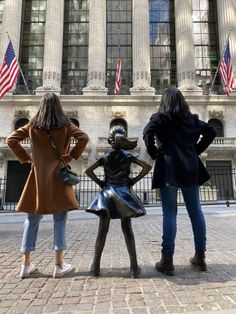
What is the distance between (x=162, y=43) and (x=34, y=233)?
30.1 meters

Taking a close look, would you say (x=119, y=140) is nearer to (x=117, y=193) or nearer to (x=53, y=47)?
(x=117, y=193)

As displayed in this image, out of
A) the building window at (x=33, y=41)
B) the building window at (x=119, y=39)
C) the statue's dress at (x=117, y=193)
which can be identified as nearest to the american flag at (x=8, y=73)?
the building window at (x=33, y=41)

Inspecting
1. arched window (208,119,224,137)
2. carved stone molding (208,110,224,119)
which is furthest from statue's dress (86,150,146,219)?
arched window (208,119,224,137)

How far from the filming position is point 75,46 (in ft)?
99.2

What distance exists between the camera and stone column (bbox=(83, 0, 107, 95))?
27516 mm

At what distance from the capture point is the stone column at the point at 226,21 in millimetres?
28203

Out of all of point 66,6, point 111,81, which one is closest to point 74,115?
point 111,81

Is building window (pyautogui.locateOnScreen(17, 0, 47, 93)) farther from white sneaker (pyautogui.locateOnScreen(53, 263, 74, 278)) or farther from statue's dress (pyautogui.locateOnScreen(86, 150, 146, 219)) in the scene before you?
white sneaker (pyautogui.locateOnScreen(53, 263, 74, 278))

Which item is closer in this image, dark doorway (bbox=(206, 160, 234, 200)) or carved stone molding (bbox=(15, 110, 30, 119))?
dark doorway (bbox=(206, 160, 234, 200))

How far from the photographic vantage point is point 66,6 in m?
31.0

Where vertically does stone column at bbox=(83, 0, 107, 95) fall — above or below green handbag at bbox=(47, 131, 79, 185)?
above

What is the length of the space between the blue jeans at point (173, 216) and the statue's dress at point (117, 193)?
0.30 m

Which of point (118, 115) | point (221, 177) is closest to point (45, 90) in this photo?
point (118, 115)

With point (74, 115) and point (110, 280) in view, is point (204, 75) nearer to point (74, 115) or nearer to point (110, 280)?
point (74, 115)
